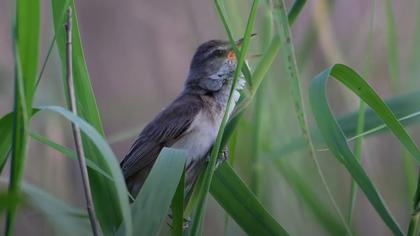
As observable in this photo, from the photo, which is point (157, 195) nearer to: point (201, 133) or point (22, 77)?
point (22, 77)

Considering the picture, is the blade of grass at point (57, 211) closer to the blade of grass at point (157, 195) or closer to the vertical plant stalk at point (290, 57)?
the blade of grass at point (157, 195)

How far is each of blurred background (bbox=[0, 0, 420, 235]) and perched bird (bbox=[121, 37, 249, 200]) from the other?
0.26 ft

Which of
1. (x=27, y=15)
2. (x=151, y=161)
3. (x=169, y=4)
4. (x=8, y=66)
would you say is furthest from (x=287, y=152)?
(x=169, y=4)

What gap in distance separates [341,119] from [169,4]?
208cm

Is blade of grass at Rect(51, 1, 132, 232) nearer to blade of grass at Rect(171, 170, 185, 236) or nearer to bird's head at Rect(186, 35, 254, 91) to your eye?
blade of grass at Rect(171, 170, 185, 236)

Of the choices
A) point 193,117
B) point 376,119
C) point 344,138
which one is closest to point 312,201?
point 376,119

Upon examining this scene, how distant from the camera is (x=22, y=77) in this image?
4.73 ft

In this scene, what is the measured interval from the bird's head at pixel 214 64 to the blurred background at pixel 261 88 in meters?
0.14

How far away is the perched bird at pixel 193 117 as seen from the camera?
2350 mm

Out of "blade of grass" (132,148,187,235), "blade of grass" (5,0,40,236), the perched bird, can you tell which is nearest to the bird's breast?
the perched bird

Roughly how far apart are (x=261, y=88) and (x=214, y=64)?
54cm

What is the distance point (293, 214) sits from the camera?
7.59 feet

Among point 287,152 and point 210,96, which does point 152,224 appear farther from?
point 210,96

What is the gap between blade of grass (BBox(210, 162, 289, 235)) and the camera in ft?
5.40
